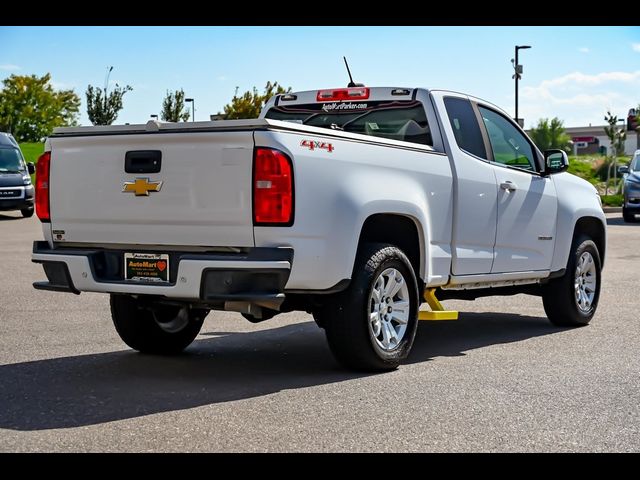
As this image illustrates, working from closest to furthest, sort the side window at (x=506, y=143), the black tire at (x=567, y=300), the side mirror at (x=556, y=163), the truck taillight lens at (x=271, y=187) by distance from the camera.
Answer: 1. the truck taillight lens at (x=271, y=187)
2. the side window at (x=506, y=143)
3. the side mirror at (x=556, y=163)
4. the black tire at (x=567, y=300)

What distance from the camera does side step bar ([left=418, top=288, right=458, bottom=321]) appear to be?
7898 mm

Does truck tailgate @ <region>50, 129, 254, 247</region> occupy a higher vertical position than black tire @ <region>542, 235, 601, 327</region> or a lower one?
higher

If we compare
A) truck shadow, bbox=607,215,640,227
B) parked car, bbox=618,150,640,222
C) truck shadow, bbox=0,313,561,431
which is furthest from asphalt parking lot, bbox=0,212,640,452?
parked car, bbox=618,150,640,222

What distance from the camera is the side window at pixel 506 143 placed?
8.97 metres

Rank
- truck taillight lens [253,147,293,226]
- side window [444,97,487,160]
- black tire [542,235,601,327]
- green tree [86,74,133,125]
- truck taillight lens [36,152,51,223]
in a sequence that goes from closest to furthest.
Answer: truck taillight lens [253,147,293,226], truck taillight lens [36,152,51,223], side window [444,97,487,160], black tire [542,235,601,327], green tree [86,74,133,125]

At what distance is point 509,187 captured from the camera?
349 inches

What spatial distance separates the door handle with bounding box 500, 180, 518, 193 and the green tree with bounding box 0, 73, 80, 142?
71.5m

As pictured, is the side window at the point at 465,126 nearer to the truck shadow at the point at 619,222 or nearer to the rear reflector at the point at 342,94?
the rear reflector at the point at 342,94

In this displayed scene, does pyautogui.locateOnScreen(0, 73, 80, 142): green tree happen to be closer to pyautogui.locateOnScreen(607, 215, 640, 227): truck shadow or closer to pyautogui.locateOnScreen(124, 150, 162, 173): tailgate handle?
pyautogui.locateOnScreen(607, 215, 640, 227): truck shadow

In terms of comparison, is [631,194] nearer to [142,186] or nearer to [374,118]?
[374,118]

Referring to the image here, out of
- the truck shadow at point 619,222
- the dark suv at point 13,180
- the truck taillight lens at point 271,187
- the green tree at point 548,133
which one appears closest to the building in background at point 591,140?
the green tree at point 548,133

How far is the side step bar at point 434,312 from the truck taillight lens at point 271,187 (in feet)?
6.14
